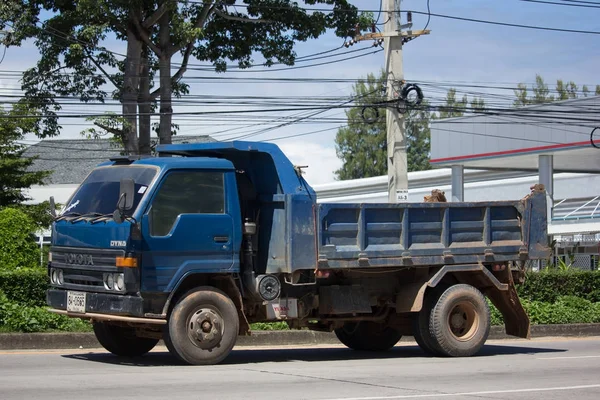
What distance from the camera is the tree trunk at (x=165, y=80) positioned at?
79.7 ft

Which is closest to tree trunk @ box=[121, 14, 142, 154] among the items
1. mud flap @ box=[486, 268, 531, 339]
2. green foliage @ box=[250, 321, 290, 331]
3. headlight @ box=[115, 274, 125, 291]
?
green foliage @ box=[250, 321, 290, 331]

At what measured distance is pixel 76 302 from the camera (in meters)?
11.3

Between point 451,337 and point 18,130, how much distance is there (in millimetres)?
24162

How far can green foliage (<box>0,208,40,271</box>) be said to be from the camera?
1797 cm

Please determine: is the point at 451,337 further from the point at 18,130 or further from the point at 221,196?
the point at 18,130

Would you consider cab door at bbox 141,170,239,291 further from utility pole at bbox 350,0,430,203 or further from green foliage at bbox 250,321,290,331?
utility pole at bbox 350,0,430,203

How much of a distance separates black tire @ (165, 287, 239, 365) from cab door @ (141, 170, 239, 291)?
0.32m

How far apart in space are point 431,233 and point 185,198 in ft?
11.4

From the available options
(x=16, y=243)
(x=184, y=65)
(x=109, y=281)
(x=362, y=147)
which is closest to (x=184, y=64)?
(x=184, y=65)

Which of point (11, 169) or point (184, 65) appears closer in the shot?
point (184, 65)

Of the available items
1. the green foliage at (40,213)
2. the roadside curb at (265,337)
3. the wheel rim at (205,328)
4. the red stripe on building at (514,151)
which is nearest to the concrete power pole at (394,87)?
the roadside curb at (265,337)

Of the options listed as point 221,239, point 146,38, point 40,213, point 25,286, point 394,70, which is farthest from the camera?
point 40,213

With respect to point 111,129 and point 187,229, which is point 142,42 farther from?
point 187,229

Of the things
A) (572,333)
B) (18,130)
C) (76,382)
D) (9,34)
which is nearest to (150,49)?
(9,34)
